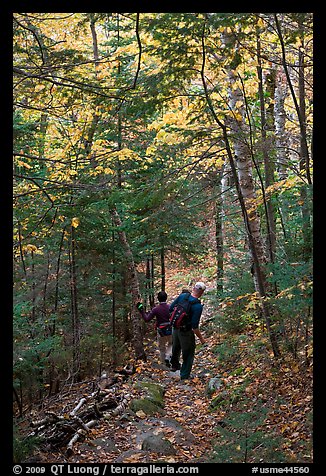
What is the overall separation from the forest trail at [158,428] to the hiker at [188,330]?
75 centimetres

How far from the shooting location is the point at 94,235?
375 inches

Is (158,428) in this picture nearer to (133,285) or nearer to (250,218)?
(250,218)

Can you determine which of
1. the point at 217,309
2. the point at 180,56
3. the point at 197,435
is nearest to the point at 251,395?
the point at 197,435

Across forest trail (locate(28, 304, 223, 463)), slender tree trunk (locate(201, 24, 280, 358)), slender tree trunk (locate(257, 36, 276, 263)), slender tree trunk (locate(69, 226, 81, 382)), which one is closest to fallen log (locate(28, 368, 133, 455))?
forest trail (locate(28, 304, 223, 463))

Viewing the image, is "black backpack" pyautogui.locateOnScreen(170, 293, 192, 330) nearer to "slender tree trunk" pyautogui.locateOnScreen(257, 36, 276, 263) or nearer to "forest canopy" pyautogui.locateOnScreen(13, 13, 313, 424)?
"forest canopy" pyautogui.locateOnScreen(13, 13, 313, 424)

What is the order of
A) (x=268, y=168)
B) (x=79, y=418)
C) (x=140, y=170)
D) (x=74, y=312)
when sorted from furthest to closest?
1. (x=140, y=170)
2. (x=74, y=312)
3. (x=268, y=168)
4. (x=79, y=418)

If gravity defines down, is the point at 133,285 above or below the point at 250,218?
below

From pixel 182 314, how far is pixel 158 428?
67.4 inches

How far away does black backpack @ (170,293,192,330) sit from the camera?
A: 5.85m

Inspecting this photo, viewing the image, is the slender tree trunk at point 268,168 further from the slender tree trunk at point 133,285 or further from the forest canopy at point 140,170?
the slender tree trunk at point 133,285

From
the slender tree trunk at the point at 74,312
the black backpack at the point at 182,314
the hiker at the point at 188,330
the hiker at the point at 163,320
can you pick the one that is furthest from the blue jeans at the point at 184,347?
the slender tree trunk at the point at 74,312

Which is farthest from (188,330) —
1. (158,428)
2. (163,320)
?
→ (158,428)

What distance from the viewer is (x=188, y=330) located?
600 cm
